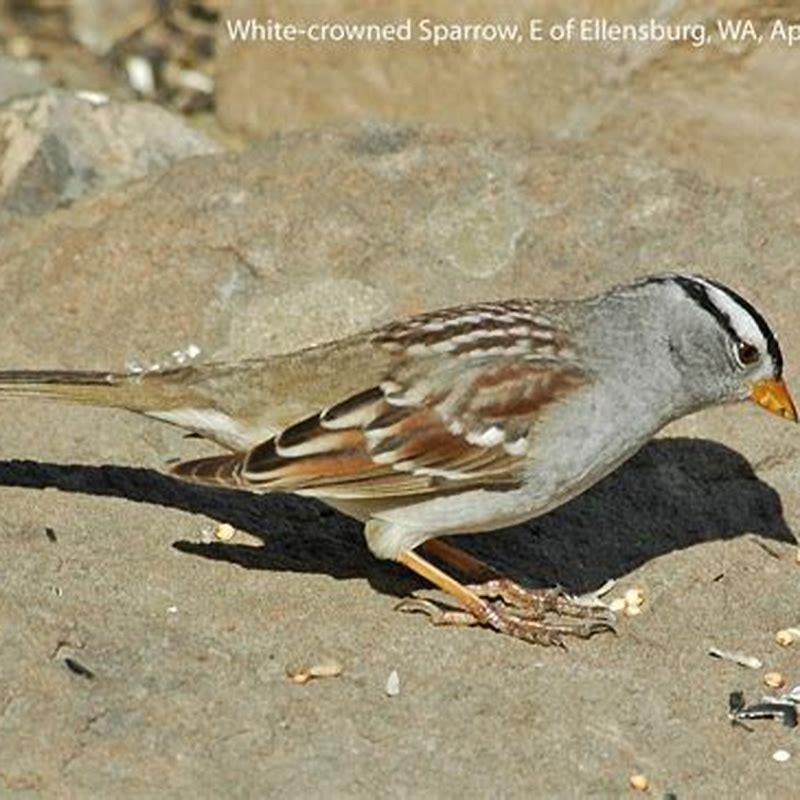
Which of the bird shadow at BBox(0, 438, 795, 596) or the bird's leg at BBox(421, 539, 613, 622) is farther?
the bird shadow at BBox(0, 438, 795, 596)

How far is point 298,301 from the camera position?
8.39 meters

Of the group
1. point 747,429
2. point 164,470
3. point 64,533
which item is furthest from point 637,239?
point 64,533

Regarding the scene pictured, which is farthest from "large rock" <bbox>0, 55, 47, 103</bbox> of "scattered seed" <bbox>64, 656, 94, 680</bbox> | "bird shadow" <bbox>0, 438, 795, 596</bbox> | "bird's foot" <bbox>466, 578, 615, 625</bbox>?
"scattered seed" <bbox>64, 656, 94, 680</bbox>

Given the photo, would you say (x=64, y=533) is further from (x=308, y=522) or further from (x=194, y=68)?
(x=194, y=68)

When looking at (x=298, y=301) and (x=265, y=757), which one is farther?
(x=298, y=301)

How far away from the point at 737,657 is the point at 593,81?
11.9ft

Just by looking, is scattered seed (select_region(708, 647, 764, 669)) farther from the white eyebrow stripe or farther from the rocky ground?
the white eyebrow stripe

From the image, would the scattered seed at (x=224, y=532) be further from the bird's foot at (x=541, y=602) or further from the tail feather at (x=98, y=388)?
the bird's foot at (x=541, y=602)

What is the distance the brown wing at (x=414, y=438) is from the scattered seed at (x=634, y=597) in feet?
2.09

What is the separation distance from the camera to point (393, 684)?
21.3 ft

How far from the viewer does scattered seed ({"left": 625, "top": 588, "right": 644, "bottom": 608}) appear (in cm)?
713

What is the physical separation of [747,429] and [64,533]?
2.51 metres

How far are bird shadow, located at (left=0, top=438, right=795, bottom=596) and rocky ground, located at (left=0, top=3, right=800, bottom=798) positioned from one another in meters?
0.01

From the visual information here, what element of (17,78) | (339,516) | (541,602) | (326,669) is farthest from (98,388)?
(17,78)
